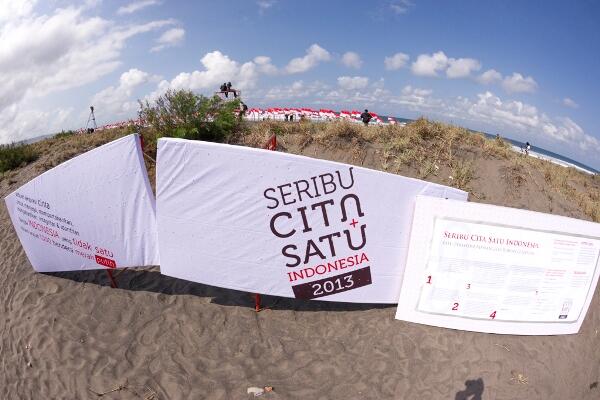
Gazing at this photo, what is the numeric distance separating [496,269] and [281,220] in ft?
11.0

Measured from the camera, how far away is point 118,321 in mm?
6012

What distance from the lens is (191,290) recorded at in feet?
21.8

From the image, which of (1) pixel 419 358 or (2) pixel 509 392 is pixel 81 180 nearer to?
(1) pixel 419 358

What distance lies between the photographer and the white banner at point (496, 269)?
5215mm

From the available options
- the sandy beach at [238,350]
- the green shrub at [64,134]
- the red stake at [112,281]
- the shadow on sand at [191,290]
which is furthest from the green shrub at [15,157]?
the red stake at [112,281]

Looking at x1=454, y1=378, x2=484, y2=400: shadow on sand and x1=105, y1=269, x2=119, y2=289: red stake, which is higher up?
x1=454, y1=378, x2=484, y2=400: shadow on sand

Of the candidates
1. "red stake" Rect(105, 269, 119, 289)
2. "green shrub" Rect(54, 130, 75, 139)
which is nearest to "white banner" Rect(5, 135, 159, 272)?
"red stake" Rect(105, 269, 119, 289)

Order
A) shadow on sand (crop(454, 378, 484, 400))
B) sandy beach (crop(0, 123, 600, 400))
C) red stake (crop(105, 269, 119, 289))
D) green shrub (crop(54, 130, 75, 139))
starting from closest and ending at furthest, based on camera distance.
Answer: shadow on sand (crop(454, 378, 484, 400)) → sandy beach (crop(0, 123, 600, 400)) → red stake (crop(105, 269, 119, 289)) → green shrub (crop(54, 130, 75, 139))

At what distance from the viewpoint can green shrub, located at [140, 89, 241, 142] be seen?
10.4 m

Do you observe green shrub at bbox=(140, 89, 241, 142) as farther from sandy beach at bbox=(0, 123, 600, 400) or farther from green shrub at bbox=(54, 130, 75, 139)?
green shrub at bbox=(54, 130, 75, 139)

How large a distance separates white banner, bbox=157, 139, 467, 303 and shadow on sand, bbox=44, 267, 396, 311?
908mm

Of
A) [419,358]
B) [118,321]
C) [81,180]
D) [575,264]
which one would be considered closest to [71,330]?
[118,321]

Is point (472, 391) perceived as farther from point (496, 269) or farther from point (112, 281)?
point (112, 281)

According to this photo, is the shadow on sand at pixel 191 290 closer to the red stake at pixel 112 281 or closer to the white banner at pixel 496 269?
the red stake at pixel 112 281
